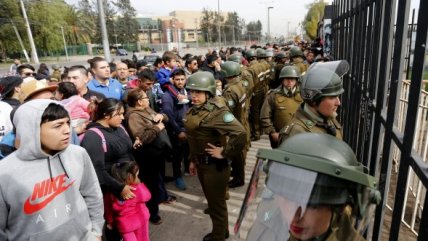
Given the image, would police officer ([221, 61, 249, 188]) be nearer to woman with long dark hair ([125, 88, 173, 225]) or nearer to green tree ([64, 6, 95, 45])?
woman with long dark hair ([125, 88, 173, 225])

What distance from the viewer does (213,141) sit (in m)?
3.34

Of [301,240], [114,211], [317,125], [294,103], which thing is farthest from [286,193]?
[294,103]

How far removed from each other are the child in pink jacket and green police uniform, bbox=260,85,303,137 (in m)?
2.08

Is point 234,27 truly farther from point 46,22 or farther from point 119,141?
point 119,141

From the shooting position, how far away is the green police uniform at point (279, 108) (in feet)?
14.7

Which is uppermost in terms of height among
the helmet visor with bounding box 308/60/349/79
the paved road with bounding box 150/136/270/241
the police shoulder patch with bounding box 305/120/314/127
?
the helmet visor with bounding box 308/60/349/79

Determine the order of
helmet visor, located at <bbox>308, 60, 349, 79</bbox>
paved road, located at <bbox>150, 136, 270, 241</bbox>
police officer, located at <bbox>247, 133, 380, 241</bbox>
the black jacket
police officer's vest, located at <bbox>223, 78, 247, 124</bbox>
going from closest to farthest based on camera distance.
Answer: police officer, located at <bbox>247, 133, 380, 241</bbox> < helmet visor, located at <bbox>308, 60, 349, 79</bbox> < the black jacket < paved road, located at <bbox>150, 136, 270, 241</bbox> < police officer's vest, located at <bbox>223, 78, 247, 124</bbox>

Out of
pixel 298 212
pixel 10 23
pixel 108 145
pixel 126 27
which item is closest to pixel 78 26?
pixel 126 27

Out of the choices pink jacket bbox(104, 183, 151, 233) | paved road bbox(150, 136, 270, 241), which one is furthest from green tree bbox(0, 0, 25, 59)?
pink jacket bbox(104, 183, 151, 233)

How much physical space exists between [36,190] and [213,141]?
1.75 metres

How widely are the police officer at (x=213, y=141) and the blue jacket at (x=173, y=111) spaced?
4.43 ft

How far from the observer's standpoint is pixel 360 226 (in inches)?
47.6

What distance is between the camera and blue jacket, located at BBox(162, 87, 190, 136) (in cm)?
473

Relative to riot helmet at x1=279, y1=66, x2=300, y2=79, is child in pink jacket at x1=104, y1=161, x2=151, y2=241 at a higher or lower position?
lower
